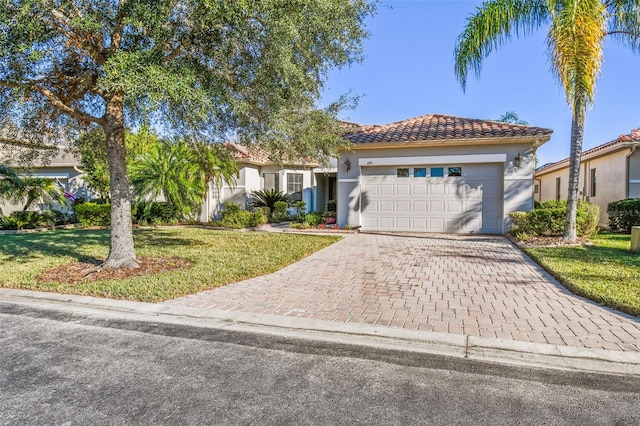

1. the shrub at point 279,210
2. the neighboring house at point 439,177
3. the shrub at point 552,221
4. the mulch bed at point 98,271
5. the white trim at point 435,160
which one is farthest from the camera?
the shrub at point 279,210

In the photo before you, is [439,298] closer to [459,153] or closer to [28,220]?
[459,153]

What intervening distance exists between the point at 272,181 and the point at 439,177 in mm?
9228

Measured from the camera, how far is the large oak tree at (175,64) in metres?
5.21

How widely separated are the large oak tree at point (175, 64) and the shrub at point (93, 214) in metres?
9.02

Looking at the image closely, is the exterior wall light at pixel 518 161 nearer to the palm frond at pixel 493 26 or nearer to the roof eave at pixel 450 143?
the roof eave at pixel 450 143

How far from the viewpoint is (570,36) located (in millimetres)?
8977

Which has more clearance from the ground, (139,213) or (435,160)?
(435,160)

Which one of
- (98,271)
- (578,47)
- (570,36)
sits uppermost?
(570,36)

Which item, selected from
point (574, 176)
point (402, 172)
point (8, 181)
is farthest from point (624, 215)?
point (8, 181)

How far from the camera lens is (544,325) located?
4465 mm

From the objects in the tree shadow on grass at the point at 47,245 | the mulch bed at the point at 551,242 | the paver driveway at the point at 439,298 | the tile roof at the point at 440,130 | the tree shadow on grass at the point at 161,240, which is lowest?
the paver driveway at the point at 439,298

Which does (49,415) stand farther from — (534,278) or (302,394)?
(534,278)

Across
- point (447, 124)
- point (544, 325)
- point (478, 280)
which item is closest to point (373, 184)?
point (447, 124)

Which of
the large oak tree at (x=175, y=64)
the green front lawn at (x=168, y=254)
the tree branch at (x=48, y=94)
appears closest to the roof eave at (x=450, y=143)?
the green front lawn at (x=168, y=254)
